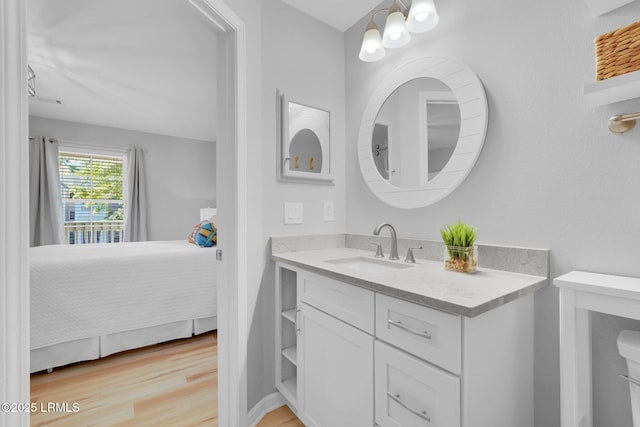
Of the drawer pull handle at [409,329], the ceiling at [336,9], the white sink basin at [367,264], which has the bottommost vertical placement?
the drawer pull handle at [409,329]

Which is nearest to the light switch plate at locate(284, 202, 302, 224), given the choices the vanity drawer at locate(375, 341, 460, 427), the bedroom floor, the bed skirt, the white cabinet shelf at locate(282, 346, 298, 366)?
the white cabinet shelf at locate(282, 346, 298, 366)

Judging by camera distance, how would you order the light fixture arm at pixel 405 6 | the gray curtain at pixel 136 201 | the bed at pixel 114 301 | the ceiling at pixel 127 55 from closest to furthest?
the light fixture arm at pixel 405 6 → the ceiling at pixel 127 55 → the bed at pixel 114 301 → the gray curtain at pixel 136 201

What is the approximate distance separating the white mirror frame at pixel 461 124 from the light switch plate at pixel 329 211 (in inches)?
13.0

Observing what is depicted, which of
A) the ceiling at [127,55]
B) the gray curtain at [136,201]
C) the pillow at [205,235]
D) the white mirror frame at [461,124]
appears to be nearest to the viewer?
the white mirror frame at [461,124]

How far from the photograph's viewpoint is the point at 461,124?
1.32 metres

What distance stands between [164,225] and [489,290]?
17.6 ft

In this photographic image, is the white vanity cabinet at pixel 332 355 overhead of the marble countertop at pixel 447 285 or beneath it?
beneath

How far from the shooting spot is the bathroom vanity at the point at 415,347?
30.8 inches

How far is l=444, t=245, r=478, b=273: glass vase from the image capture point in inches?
45.6

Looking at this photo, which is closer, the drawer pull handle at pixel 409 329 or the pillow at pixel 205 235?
the drawer pull handle at pixel 409 329

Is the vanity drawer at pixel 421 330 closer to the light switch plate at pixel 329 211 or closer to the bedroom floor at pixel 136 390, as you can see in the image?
the light switch plate at pixel 329 211

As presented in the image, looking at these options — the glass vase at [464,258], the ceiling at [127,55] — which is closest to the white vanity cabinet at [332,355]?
the glass vase at [464,258]

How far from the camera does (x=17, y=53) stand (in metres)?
0.64

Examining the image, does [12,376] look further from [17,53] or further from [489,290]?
[489,290]
